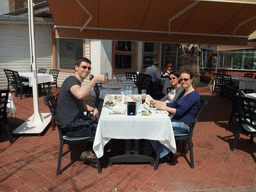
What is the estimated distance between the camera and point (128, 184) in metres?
2.45

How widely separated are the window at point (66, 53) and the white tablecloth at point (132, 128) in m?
7.56

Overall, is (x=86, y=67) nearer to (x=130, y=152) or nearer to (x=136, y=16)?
(x=130, y=152)

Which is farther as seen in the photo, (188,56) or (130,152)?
(188,56)

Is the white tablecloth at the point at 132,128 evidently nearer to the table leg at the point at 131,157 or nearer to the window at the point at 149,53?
the table leg at the point at 131,157

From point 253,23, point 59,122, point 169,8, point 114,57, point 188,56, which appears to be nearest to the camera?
point 59,122

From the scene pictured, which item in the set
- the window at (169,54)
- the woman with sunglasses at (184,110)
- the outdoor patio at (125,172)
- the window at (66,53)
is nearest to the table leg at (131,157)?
the outdoor patio at (125,172)

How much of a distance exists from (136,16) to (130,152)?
2.94 meters

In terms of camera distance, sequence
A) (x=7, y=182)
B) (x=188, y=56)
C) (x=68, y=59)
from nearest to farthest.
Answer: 1. (x=7, y=182)
2. (x=68, y=59)
3. (x=188, y=56)

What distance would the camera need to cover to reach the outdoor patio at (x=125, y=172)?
2410 millimetres

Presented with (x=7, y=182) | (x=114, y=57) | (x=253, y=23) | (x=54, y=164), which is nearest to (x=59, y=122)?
(x=54, y=164)

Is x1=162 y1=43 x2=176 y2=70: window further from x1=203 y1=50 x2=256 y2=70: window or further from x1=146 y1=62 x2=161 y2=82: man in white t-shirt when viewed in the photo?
x1=146 y1=62 x2=161 y2=82: man in white t-shirt

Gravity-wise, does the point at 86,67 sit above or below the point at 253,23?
below

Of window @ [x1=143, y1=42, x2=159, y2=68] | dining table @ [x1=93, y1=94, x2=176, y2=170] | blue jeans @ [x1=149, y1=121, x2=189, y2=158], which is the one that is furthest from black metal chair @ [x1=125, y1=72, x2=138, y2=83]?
dining table @ [x1=93, y1=94, x2=176, y2=170]

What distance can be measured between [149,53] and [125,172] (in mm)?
8976
